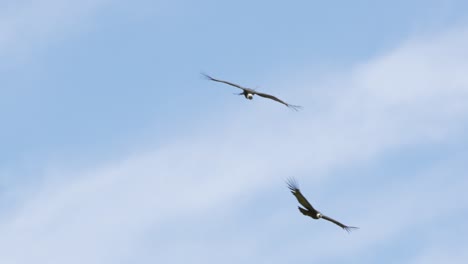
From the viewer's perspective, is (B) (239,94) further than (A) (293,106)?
Yes

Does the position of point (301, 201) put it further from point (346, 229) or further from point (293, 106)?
point (293, 106)

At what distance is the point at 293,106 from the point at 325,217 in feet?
40.4

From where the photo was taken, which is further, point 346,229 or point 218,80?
point 346,229

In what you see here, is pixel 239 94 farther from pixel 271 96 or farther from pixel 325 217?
pixel 325 217

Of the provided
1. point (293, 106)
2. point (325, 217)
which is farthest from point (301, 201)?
point (293, 106)

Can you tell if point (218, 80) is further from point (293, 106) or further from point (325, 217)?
point (325, 217)

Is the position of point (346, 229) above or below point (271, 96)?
below

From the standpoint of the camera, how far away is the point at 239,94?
90.1 metres

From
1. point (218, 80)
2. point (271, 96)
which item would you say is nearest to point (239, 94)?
point (271, 96)

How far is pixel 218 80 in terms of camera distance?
82375mm

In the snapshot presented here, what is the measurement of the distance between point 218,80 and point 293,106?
4713 mm

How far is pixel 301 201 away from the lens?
90.6 metres

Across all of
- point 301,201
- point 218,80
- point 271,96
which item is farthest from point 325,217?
point 218,80

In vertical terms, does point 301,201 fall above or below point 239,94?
below
